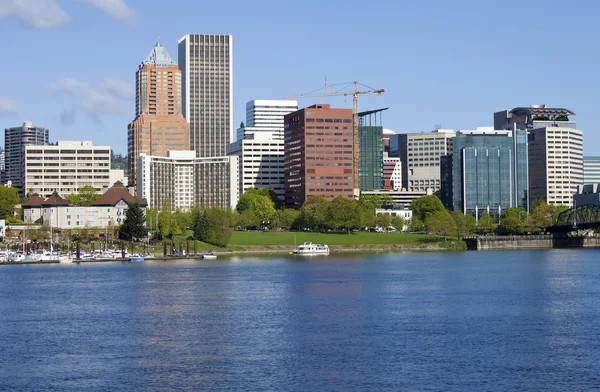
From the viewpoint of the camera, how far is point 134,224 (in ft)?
572

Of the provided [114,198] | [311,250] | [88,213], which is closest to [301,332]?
[311,250]

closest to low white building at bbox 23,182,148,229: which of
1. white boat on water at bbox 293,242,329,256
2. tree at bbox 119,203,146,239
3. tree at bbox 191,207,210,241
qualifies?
tree at bbox 119,203,146,239

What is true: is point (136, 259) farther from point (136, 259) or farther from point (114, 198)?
point (114, 198)

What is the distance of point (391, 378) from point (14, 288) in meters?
62.4

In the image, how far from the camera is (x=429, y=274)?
120m

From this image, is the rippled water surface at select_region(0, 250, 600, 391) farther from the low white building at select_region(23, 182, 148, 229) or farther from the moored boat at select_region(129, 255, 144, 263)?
the low white building at select_region(23, 182, 148, 229)

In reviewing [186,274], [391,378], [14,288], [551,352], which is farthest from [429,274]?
[391,378]

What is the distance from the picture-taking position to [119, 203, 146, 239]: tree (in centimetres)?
17375

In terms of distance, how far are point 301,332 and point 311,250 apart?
115 metres

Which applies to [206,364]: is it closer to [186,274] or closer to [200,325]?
[200,325]

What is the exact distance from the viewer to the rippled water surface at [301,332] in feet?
172

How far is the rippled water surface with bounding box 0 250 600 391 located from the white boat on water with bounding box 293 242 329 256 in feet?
209

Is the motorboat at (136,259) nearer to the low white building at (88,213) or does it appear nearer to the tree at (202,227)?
the tree at (202,227)

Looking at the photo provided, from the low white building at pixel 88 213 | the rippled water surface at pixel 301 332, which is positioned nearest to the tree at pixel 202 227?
the low white building at pixel 88 213
